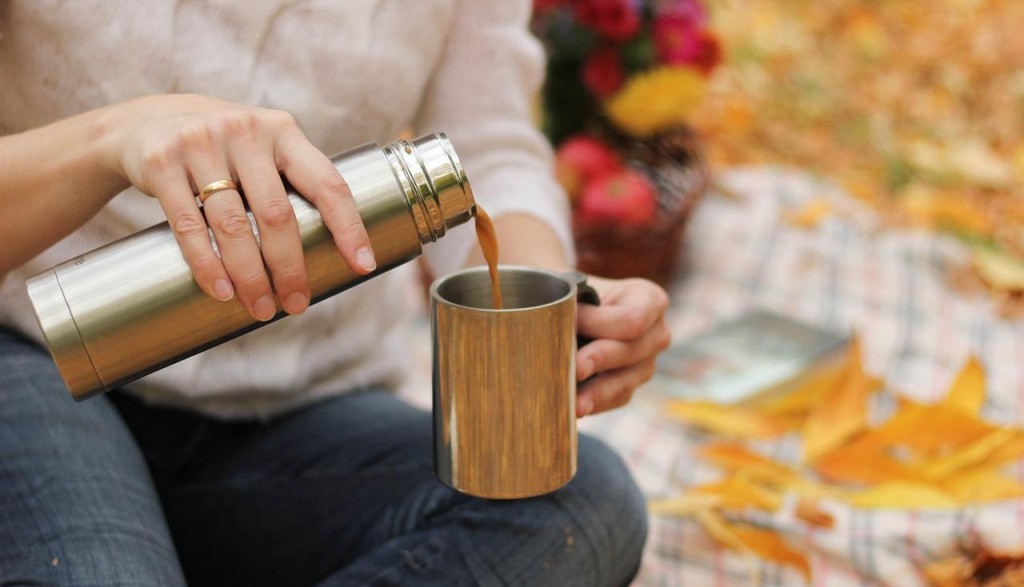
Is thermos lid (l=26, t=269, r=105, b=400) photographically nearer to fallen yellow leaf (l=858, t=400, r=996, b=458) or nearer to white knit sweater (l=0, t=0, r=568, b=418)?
white knit sweater (l=0, t=0, r=568, b=418)

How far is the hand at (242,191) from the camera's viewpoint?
0.55 m

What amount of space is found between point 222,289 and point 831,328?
1164 mm

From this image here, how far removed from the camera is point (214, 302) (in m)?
0.58

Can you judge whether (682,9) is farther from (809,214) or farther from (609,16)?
(809,214)

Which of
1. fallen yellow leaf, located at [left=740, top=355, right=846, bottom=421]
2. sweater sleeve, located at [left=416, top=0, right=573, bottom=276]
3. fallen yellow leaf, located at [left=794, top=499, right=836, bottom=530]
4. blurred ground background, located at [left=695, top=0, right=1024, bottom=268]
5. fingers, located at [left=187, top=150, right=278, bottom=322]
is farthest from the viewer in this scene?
blurred ground background, located at [left=695, top=0, right=1024, bottom=268]

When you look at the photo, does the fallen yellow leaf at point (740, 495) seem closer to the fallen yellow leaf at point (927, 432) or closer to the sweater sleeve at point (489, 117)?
the fallen yellow leaf at point (927, 432)

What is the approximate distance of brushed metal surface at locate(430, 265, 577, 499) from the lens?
642mm

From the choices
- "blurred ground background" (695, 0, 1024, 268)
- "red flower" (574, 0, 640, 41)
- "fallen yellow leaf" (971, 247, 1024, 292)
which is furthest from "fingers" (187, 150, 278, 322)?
"blurred ground background" (695, 0, 1024, 268)

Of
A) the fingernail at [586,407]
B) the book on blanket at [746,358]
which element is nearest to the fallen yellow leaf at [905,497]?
the book on blanket at [746,358]

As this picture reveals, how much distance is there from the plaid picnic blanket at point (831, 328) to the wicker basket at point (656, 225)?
0.29ft

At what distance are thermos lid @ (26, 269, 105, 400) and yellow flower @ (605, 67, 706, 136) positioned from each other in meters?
1.15

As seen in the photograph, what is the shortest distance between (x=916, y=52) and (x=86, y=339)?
2512 mm

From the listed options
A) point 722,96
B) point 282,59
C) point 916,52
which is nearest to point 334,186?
point 282,59

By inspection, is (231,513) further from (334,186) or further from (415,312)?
(415,312)
